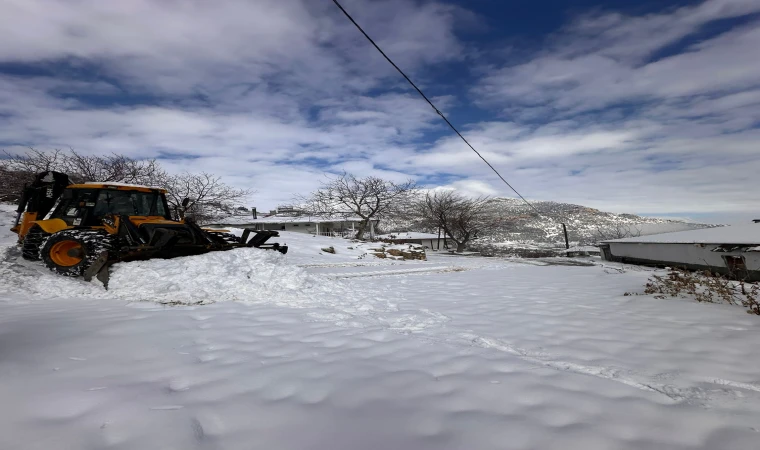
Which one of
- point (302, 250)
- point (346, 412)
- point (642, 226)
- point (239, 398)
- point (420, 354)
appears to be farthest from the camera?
point (642, 226)

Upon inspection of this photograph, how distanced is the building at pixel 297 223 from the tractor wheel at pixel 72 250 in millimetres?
28100

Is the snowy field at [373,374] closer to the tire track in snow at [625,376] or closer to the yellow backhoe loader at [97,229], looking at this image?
the tire track in snow at [625,376]

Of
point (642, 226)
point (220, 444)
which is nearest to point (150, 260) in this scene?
point (220, 444)

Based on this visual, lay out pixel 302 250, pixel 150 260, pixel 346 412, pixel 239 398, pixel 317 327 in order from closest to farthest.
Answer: pixel 346 412 → pixel 239 398 → pixel 317 327 → pixel 150 260 → pixel 302 250

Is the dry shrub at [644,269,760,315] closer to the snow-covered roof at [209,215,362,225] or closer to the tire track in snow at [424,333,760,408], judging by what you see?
the tire track in snow at [424,333,760,408]

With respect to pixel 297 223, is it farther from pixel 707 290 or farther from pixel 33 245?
pixel 707 290

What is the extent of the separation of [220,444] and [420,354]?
1874 millimetres

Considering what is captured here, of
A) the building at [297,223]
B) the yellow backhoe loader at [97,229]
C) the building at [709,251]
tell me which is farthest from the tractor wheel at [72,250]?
the building at [297,223]

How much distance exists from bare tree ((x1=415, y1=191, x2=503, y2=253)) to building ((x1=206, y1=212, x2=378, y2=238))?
727 centimetres

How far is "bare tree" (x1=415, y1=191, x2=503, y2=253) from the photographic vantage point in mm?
39500

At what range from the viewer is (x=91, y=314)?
4.41 m

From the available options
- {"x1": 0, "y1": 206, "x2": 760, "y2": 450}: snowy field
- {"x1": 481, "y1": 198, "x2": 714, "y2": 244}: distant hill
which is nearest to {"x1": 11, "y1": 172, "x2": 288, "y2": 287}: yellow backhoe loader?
{"x1": 0, "y1": 206, "x2": 760, "y2": 450}: snowy field

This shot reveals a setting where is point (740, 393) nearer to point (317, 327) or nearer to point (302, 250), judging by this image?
point (317, 327)

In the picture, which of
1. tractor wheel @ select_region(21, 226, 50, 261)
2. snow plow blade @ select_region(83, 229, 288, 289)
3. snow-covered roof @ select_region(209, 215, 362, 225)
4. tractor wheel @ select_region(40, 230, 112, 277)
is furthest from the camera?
snow-covered roof @ select_region(209, 215, 362, 225)
